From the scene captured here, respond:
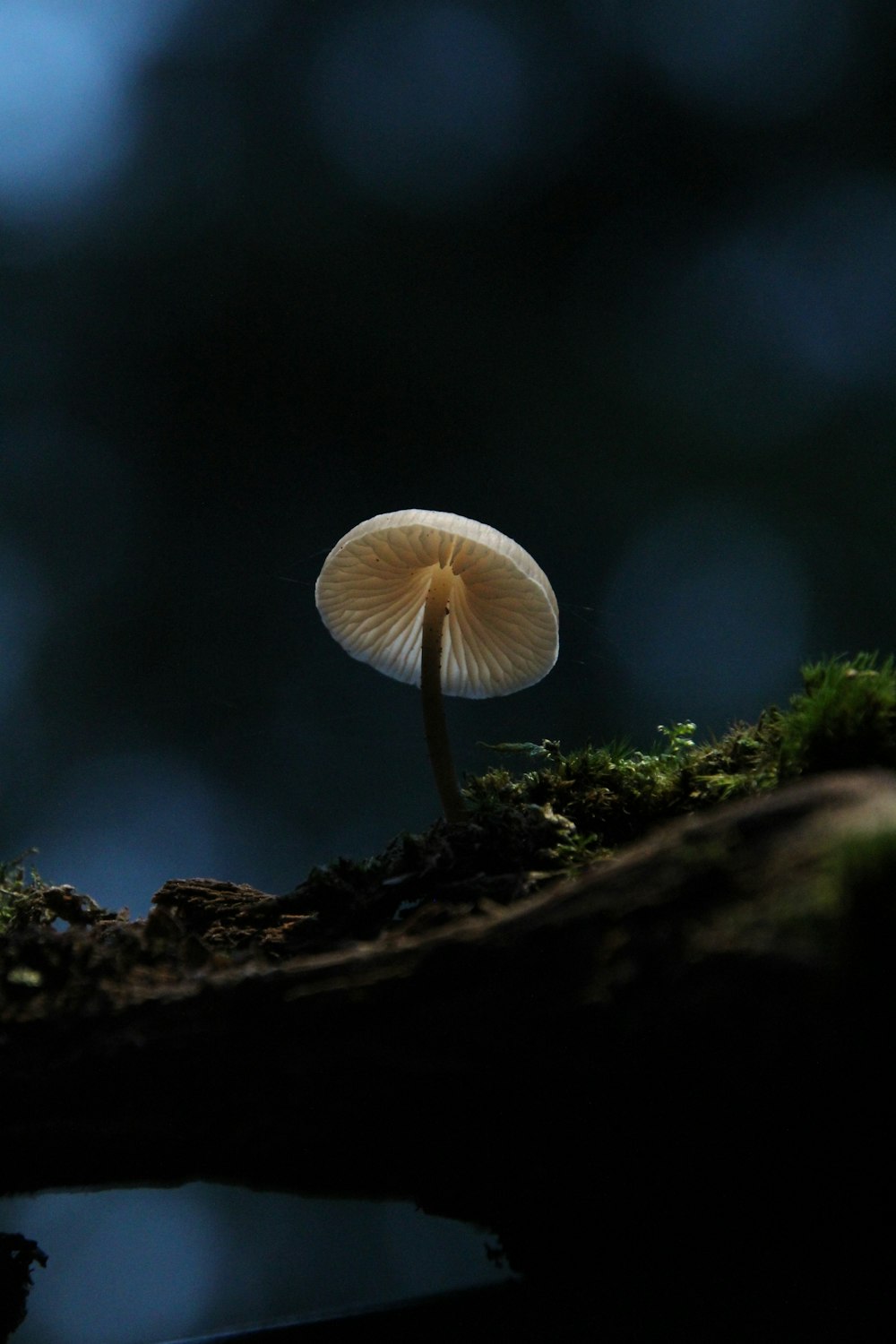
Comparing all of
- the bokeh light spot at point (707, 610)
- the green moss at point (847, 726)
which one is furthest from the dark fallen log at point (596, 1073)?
the bokeh light spot at point (707, 610)

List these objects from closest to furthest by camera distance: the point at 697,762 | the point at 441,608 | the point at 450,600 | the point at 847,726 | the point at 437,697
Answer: the point at 847,726 → the point at 697,762 → the point at 437,697 → the point at 441,608 → the point at 450,600

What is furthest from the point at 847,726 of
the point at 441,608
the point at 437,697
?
the point at 441,608

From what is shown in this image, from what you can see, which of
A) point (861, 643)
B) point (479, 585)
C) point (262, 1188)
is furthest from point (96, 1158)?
point (861, 643)

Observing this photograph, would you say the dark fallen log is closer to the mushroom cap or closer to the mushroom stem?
the mushroom stem

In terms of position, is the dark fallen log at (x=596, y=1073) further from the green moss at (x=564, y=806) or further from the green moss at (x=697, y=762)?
the green moss at (x=697, y=762)

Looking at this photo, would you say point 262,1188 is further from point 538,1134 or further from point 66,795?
point 66,795

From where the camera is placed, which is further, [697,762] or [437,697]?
[437,697]

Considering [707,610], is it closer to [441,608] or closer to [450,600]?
[450,600]
